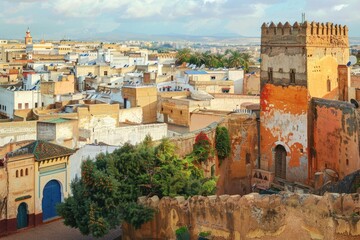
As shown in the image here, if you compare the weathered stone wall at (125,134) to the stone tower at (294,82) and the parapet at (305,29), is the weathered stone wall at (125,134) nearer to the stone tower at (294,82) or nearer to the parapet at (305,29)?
the stone tower at (294,82)

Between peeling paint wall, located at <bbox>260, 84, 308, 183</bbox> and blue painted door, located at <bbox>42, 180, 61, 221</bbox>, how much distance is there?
9957 millimetres

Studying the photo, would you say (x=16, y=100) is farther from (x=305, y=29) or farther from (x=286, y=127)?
(x=305, y=29)

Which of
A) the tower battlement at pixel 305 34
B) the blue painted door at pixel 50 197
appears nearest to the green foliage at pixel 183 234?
the blue painted door at pixel 50 197

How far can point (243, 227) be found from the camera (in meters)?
15.0

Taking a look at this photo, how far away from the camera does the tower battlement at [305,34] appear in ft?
78.9

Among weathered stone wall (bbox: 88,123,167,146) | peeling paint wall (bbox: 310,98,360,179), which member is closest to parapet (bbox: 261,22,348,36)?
peeling paint wall (bbox: 310,98,360,179)

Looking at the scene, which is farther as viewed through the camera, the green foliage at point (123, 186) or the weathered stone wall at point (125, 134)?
the weathered stone wall at point (125, 134)

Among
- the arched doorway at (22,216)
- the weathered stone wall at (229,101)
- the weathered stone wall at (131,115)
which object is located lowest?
the arched doorway at (22,216)

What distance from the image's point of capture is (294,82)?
24.4 metres

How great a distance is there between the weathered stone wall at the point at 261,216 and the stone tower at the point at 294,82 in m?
10.2

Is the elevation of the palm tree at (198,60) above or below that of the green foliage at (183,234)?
above

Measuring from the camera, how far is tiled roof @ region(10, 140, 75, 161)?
2045cm

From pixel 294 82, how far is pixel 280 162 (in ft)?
12.9

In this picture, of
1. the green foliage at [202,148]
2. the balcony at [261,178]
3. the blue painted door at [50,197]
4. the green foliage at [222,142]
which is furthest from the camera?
the balcony at [261,178]
